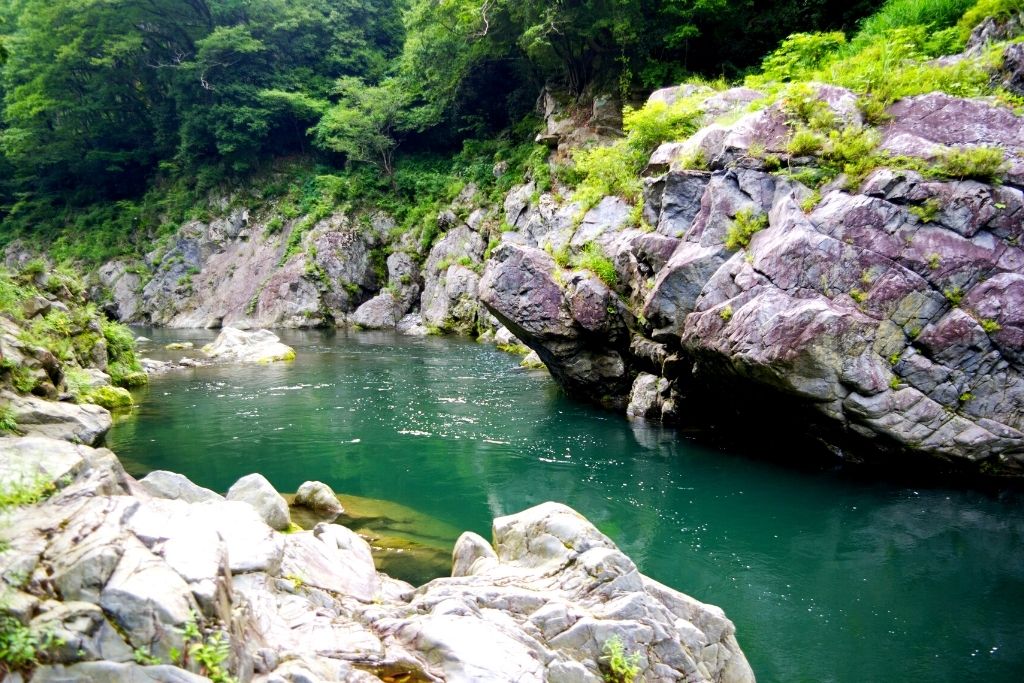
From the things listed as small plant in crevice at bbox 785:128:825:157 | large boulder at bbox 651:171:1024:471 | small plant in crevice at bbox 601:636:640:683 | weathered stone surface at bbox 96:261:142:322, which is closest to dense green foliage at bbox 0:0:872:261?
weathered stone surface at bbox 96:261:142:322

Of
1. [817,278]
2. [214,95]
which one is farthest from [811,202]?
[214,95]

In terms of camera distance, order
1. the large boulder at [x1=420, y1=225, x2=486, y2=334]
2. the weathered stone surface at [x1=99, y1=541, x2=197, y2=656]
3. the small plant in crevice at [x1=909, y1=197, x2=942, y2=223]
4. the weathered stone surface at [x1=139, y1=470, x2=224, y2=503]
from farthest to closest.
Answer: the large boulder at [x1=420, y1=225, x2=486, y2=334] < the small plant in crevice at [x1=909, y1=197, x2=942, y2=223] < the weathered stone surface at [x1=139, y1=470, x2=224, y2=503] < the weathered stone surface at [x1=99, y1=541, x2=197, y2=656]

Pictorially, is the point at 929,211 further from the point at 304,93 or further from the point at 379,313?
the point at 304,93

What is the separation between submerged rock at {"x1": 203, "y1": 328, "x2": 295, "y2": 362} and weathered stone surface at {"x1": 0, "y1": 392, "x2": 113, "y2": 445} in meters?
15.0

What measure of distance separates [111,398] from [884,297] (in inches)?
749

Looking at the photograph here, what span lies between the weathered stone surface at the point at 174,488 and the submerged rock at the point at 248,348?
19.8m

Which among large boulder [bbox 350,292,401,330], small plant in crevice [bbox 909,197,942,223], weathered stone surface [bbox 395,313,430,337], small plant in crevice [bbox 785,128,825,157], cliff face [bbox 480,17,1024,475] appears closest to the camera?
cliff face [bbox 480,17,1024,475]

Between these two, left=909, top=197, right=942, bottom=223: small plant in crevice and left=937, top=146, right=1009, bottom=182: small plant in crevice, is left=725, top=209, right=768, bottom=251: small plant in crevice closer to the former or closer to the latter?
left=909, top=197, right=942, bottom=223: small plant in crevice

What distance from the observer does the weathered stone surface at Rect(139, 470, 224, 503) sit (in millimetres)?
7992

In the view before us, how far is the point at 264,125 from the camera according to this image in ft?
155

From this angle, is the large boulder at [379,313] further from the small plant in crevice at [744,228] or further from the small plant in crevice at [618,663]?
the small plant in crevice at [618,663]

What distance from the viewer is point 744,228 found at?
13492 mm

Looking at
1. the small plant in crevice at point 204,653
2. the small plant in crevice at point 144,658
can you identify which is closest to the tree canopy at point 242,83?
the small plant in crevice at point 204,653

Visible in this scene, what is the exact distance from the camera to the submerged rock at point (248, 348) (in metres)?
27.8
